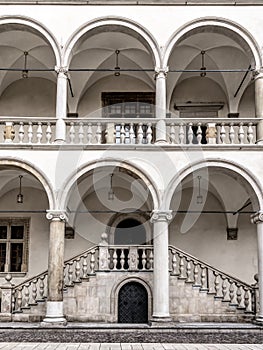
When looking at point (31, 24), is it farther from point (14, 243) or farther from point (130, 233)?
point (130, 233)

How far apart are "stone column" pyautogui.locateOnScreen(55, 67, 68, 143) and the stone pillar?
77.3 inches

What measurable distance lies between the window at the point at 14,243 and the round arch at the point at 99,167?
4.01 metres

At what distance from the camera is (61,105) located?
13164mm

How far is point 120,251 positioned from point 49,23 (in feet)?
20.8

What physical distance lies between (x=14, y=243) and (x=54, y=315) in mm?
4620

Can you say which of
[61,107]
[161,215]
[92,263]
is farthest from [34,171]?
[161,215]

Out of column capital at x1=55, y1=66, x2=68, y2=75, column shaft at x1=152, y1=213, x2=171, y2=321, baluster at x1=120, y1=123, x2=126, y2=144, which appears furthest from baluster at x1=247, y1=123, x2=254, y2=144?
column capital at x1=55, y1=66, x2=68, y2=75

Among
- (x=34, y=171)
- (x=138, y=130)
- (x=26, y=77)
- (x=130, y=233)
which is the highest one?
(x=26, y=77)

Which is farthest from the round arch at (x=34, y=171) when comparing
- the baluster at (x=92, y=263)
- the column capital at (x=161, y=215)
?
the column capital at (x=161, y=215)

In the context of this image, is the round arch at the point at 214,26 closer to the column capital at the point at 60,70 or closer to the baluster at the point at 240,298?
the column capital at the point at 60,70

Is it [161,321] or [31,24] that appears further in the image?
[31,24]

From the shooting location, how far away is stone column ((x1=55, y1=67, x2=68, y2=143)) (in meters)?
13.0

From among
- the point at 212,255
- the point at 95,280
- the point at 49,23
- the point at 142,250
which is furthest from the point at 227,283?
the point at 49,23

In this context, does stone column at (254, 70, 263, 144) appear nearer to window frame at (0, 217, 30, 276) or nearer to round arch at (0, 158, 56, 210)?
round arch at (0, 158, 56, 210)
